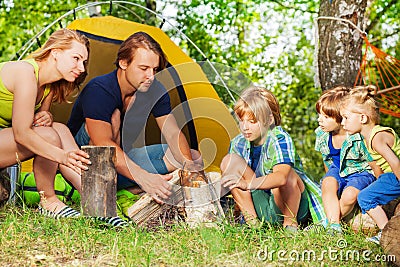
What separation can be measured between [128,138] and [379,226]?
1359 mm

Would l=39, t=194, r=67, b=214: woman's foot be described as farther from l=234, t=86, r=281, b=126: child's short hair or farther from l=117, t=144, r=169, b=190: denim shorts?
l=234, t=86, r=281, b=126: child's short hair

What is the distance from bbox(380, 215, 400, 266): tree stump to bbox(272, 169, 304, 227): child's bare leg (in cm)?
52

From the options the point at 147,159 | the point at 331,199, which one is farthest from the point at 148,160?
the point at 331,199

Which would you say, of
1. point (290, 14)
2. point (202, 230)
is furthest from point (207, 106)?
point (290, 14)

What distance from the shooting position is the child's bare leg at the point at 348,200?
8.60ft

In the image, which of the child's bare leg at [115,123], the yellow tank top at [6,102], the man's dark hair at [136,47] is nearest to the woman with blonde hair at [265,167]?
the man's dark hair at [136,47]

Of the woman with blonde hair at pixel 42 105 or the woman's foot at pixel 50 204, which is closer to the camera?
the woman with blonde hair at pixel 42 105

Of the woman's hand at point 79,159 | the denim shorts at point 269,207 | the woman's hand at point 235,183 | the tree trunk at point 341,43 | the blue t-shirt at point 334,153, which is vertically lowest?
the denim shorts at point 269,207

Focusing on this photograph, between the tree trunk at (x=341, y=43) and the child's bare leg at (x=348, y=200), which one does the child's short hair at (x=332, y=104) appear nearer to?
the child's bare leg at (x=348, y=200)

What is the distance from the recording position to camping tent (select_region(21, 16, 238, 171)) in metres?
3.58

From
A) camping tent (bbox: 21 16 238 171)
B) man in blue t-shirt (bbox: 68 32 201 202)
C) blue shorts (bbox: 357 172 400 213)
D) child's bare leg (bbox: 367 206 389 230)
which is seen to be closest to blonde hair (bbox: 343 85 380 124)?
blue shorts (bbox: 357 172 400 213)

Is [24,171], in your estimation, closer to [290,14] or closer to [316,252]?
[316,252]

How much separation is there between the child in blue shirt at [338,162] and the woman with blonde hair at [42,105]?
1.11m

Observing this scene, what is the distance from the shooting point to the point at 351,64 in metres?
3.69
